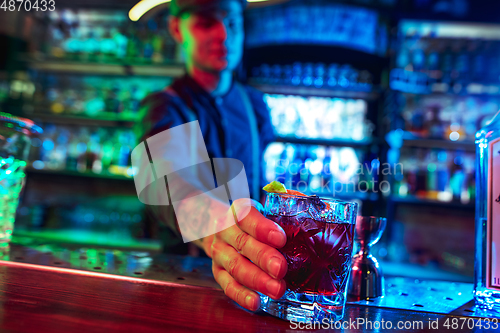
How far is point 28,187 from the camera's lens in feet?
10.5

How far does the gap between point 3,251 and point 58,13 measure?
3007mm

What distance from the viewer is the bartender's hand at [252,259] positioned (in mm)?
472

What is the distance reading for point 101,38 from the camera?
3.13 m

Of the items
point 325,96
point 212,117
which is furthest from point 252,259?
point 325,96

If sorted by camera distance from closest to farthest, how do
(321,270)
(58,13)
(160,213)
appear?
(321,270) → (160,213) → (58,13)

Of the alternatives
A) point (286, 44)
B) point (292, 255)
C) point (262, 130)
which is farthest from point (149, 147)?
point (286, 44)

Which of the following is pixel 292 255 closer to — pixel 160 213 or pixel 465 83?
pixel 160 213

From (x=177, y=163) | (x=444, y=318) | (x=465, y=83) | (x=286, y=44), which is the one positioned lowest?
(x=444, y=318)

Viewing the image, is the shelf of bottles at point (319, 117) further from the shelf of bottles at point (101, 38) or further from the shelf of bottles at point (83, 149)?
the shelf of bottles at point (83, 149)

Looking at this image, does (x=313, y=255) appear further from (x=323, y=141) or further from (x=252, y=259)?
(x=323, y=141)

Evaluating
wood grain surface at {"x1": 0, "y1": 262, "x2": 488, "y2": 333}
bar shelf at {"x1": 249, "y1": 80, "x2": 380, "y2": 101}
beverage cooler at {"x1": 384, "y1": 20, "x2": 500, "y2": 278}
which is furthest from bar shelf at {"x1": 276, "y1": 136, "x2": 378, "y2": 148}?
wood grain surface at {"x1": 0, "y1": 262, "x2": 488, "y2": 333}

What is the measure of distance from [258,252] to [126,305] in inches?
8.2

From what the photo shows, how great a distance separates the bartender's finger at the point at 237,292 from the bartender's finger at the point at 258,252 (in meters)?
0.05

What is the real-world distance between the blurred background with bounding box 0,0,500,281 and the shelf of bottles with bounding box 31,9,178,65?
0.04ft
